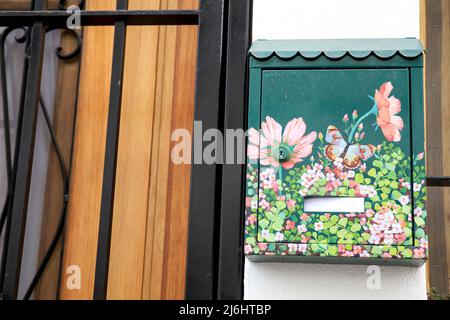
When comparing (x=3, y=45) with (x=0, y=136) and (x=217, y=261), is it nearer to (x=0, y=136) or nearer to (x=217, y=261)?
(x=0, y=136)

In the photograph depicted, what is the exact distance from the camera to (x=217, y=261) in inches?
67.5

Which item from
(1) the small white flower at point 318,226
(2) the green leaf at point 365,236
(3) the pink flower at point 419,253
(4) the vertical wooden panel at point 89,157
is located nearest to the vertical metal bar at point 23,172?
(4) the vertical wooden panel at point 89,157

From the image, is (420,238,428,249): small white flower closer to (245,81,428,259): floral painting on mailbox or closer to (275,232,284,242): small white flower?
(245,81,428,259): floral painting on mailbox

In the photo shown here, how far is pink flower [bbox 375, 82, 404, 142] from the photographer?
1.61 meters

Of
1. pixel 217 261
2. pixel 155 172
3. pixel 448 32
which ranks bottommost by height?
pixel 217 261

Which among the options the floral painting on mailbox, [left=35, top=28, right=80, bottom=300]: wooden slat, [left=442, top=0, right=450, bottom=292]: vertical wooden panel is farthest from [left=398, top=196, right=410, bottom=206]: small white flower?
[left=35, top=28, right=80, bottom=300]: wooden slat

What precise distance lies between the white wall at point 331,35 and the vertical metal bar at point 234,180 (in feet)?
0.22

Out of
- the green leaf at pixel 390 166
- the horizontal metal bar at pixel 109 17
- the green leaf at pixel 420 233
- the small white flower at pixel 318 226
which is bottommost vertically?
the green leaf at pixel 420 233

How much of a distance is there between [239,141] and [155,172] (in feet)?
1.63

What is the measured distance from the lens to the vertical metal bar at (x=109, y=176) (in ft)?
5.39

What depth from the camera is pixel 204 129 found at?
5.68ft

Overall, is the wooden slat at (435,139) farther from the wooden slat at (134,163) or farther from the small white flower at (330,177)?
the wooden slat at (134,163)

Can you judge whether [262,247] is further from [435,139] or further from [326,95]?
[435,139]

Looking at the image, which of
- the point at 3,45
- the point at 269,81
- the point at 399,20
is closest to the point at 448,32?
the point at 399,20
